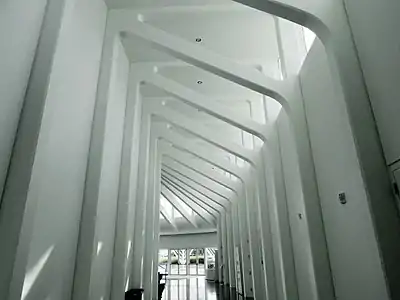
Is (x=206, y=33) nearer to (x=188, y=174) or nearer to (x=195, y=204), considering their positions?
(x=188, y=174)

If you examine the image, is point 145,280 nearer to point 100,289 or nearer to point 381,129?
point 100,289

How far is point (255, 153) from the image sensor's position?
6.60 meters

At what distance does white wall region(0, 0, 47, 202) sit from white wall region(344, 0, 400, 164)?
8.77 feet

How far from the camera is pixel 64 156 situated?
2.99 metres

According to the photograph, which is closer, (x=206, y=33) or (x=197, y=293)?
(x=206, y=33)

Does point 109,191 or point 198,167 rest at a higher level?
point 198,167

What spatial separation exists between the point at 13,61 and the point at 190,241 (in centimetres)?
1708

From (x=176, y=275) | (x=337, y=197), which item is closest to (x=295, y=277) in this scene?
(x=337, y=197)

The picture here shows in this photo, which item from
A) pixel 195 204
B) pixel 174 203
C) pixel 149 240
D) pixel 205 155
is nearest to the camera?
pixel 149 240

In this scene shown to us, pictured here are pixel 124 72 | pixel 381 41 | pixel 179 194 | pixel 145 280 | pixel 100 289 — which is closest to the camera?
pixel 381 41

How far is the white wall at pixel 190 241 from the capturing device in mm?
18141

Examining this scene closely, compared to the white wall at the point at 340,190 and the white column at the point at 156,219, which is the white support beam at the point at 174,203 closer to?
the white column at the point at 156,219

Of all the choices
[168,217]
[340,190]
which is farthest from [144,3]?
[168,217]

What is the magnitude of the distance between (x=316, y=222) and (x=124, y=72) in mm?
4124
